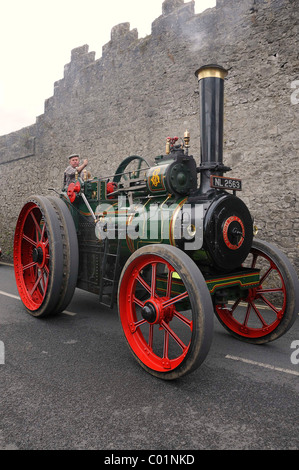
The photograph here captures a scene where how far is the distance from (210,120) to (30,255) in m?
3.14

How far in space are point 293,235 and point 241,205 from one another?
2.69 metres

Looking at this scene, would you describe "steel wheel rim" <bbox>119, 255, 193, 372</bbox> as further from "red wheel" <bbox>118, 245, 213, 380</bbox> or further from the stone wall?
the stone wall

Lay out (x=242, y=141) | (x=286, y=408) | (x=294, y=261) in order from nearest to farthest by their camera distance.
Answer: (x=286, y=408)
(x=294, y=261)
(x=242, y=141)

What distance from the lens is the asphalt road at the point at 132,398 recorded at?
1.89 metres

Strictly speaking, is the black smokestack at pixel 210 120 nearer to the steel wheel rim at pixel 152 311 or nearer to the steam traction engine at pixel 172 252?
the steam traction engine at pixel 172 252

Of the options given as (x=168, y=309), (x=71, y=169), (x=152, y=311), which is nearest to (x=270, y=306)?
(x=168, y=309)

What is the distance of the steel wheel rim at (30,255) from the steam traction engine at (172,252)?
0.03 meters

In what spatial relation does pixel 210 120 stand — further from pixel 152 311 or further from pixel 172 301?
pixel 152 311

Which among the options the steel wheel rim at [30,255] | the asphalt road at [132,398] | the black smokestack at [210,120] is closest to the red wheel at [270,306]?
the asphalt road at [132,398]

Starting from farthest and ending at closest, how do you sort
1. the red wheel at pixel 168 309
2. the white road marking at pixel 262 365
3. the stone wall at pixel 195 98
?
the stone wall at pixel 195 98
the white road marking at pixel 262 365
the red wheel at pixel 168 309

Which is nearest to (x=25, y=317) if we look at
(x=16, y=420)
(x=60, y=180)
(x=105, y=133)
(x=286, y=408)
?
(x=16, y=420)

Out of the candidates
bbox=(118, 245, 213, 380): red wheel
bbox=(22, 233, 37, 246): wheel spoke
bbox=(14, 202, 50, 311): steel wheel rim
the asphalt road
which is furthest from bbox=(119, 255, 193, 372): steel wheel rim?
bbox=(22, 233, 37, 246): wheel spoke

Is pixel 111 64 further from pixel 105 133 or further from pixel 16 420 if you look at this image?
pixel 16 420
